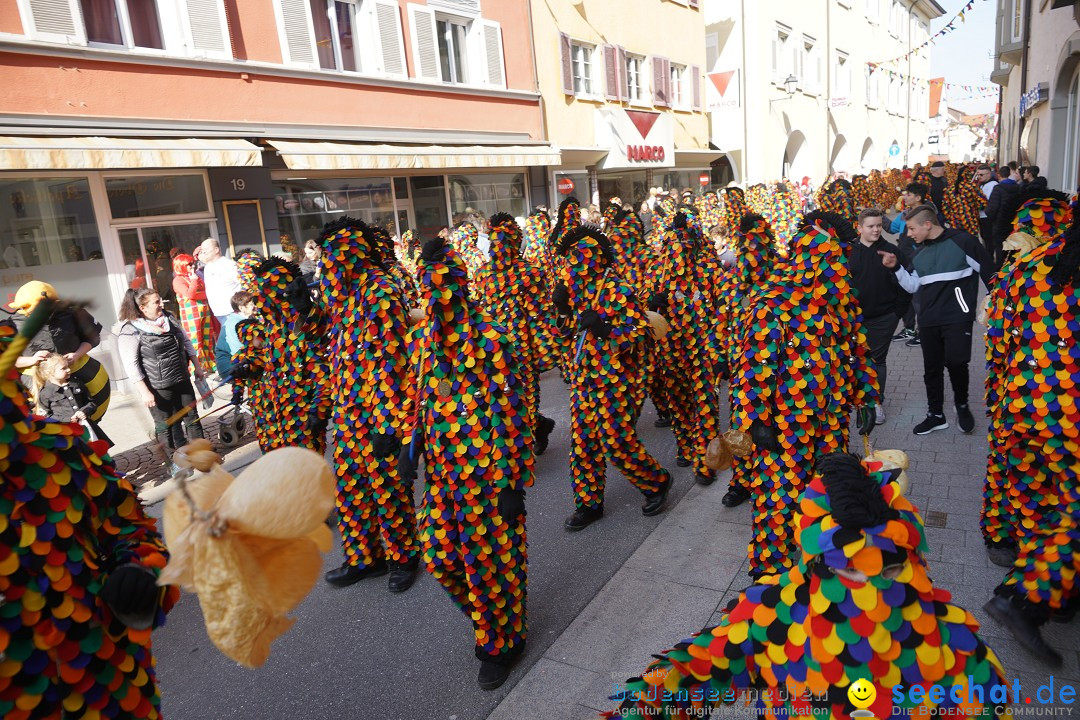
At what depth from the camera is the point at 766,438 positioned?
3.42 m

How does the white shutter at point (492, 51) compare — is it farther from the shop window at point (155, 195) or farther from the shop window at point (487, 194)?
the shop window at point (155, 195)

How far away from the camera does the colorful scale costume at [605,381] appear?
465 cm

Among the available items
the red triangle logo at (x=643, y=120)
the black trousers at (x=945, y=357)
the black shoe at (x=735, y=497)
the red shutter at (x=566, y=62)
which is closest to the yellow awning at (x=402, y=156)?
the red shutter at (x=566, y=62)

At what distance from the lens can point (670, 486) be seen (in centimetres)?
513

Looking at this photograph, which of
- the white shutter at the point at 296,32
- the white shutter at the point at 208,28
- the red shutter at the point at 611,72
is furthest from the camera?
the red shutter at the point at 611,72

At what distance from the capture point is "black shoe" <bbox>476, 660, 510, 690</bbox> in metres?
3.28

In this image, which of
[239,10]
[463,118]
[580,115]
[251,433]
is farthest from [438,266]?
[580,115]

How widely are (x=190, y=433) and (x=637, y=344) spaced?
481 cm

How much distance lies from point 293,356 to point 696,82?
869 inches

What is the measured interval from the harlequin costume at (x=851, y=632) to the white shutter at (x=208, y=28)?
461 inches

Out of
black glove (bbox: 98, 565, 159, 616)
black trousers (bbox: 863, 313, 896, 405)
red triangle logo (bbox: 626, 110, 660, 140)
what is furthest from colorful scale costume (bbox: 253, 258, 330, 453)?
red triangle logo (bbox: 626, 110, 660, 140)

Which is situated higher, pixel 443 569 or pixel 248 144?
pixel 248 144

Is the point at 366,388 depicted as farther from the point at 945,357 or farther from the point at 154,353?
the point at 945,357

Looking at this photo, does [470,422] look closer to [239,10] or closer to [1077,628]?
[1077,628]
